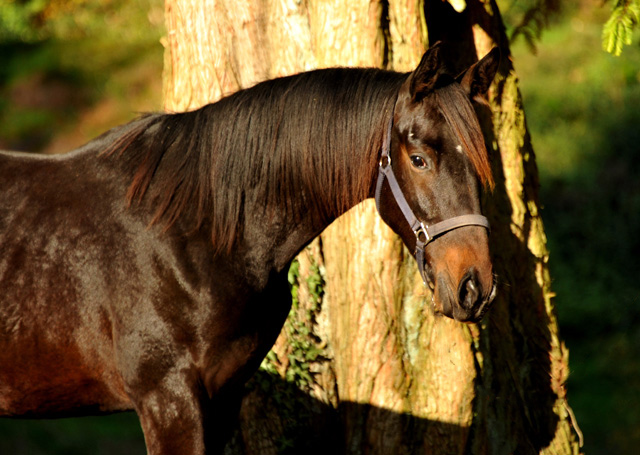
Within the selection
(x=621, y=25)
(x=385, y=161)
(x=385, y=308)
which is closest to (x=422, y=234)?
(x=385, y=161)

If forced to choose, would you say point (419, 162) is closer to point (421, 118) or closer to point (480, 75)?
point (421, 118)

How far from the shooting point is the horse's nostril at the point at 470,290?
2799mm

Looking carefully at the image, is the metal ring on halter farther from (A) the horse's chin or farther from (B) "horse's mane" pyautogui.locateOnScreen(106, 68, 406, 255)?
(B) "horse's mane" pyautogui.locateOnScreen(106, 68, 406, 255)

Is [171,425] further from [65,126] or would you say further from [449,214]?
[65,126]

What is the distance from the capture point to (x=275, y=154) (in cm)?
311

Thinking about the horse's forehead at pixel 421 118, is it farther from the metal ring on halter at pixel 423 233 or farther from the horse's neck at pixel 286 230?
the metal ring on halter at pixel 423 233

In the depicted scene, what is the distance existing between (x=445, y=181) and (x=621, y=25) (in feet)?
6.16

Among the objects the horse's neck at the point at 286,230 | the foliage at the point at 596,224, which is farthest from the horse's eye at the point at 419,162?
the foliage at the point at 596,224

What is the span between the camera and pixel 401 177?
295 cm

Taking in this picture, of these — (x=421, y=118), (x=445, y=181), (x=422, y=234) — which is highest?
(x=421, y=118)

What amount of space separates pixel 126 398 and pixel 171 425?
0.31 metres

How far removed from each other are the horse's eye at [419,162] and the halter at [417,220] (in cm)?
11

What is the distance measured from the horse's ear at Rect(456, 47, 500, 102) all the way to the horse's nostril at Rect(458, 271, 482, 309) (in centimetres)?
77

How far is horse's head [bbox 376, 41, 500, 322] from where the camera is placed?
282cm
